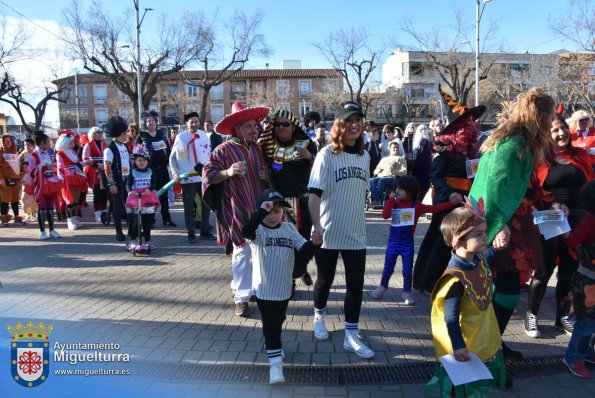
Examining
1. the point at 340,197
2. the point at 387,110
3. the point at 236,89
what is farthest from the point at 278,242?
the point at 236,89

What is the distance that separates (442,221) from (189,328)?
103 inches

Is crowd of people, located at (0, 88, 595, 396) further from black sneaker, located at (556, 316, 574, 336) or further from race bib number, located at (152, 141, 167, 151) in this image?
race bib number, located at (152, 141, 167, 151)

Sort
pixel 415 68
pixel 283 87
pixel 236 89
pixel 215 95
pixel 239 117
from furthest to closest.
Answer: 1. pixel 215 95
2. pixel 236 89
3. pixel 283 87
4. pixel 415 68
5. pixel 239 117

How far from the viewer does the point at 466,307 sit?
288cm

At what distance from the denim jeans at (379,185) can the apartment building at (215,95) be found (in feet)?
150

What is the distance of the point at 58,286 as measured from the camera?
596 cm

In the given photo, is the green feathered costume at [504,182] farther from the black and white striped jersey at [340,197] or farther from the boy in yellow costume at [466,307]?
the black and white striped jersey at [340,197]

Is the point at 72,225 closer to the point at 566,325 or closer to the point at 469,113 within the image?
the point at 469,113

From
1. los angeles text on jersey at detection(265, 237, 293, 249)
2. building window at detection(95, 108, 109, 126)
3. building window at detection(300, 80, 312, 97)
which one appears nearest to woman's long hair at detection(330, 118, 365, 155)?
los angeles text on jersey at detection(265, 237, 293, 249)

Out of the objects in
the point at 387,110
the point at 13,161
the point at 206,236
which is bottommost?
the point at 206,236

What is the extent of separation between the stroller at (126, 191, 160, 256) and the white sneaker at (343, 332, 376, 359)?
4.52m

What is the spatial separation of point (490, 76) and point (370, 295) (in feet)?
132

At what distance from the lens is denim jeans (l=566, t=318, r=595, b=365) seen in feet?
11.8

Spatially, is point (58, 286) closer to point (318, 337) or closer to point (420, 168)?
point (318, 337)
